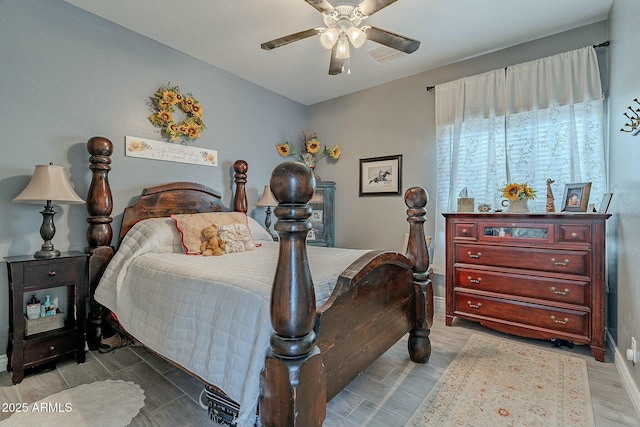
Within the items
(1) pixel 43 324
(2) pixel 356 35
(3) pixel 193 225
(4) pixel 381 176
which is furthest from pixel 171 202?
(4) pixel 381 176

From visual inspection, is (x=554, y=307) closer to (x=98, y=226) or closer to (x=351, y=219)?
(x=351, y=219)

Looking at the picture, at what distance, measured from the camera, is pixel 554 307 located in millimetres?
2279

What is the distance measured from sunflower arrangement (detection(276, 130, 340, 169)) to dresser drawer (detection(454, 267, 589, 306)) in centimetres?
231

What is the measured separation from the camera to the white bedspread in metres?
1.19

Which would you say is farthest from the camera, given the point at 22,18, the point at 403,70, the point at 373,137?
the point at 373,137

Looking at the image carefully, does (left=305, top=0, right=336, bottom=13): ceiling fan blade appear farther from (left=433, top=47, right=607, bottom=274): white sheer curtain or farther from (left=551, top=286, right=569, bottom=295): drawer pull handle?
(left=551, top=286, right=569, bottom=295): drawer pull handle

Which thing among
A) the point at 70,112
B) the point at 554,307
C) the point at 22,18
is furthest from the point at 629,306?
the point at 22,18

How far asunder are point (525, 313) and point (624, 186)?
113 centimetres

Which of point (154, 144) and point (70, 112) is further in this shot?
point (154, 144)

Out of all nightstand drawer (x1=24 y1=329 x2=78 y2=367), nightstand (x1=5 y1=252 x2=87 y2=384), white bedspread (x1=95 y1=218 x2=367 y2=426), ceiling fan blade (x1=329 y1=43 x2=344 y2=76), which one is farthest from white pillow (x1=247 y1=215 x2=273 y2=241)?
ceiling fan blade (x1=329 y1=43 x2=344 y2=76)

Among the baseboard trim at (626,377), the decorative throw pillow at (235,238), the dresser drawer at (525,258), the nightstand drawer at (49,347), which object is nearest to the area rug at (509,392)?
the baseboard trim at (626,377)

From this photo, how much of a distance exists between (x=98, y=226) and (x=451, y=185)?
331 cm

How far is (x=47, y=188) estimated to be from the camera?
1976mm

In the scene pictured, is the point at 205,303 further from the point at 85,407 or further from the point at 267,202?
the point at 267,202
